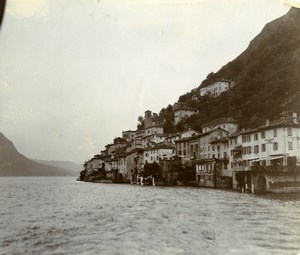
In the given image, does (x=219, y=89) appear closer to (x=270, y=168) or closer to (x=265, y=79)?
(x=270, y=168)

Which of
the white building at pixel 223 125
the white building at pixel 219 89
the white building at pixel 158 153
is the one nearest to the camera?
the white building at pixel 223 125

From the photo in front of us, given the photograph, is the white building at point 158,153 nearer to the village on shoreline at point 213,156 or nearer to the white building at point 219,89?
the village on shoreline at point 213,156

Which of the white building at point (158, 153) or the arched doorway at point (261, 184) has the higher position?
the white building at point (158, 153)

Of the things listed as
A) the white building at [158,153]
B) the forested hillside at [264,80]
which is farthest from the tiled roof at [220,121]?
the white building at [158,153]

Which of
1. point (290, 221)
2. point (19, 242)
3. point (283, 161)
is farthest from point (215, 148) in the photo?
point (19, 242)

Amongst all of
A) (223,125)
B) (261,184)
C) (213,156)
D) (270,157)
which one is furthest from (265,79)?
(213,156)

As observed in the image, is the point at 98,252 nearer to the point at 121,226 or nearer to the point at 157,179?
the point at 121,226

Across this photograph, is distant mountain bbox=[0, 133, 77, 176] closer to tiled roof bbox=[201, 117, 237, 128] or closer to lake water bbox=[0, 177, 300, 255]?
lake water bbox=[0, 177, 300, 255]

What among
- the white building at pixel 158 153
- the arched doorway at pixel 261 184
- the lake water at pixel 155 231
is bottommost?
the lake water at pixel 155 231
